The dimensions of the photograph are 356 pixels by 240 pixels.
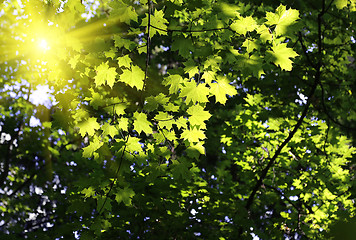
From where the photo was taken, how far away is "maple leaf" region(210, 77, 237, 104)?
2178 millimetres

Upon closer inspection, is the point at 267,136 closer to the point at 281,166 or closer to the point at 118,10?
the point at 281,166

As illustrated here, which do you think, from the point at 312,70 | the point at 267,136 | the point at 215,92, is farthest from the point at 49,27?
the point at 312,70

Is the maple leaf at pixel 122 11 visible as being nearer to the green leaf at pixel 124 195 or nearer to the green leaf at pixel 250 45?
the green leaf at pixel 250 45

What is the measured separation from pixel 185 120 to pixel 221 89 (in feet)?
1.47

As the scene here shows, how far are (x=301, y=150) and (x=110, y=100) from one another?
3.57 metres

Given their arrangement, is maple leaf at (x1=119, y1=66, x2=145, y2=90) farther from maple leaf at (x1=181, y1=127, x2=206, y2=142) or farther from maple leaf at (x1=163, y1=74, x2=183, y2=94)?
maple leaf at (x1=181, y1=127, x2=206, y2=142)

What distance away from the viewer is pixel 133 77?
2303 mm

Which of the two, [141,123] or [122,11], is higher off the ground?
[122,11]

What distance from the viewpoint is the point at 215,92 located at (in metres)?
2.19

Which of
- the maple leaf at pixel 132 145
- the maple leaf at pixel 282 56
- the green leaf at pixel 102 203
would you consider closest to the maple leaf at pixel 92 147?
the maple leaf at pixel 132 145

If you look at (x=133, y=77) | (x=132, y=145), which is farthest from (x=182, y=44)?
(x=132, y=145)

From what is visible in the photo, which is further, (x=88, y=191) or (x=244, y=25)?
(x=88, y=191)

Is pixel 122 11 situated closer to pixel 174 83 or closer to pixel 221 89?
pixel 174 83

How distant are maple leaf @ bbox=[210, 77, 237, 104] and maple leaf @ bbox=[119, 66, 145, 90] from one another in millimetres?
586
